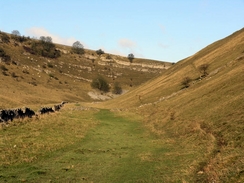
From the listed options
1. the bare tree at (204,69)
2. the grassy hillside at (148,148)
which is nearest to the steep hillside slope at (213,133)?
the grassy hillside at (148,148)

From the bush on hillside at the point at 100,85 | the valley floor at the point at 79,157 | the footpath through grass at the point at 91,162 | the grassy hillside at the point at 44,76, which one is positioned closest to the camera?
the footpath through grass at the point at 91,162

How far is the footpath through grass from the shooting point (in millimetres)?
14427

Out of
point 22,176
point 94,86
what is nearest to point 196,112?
point 22,176

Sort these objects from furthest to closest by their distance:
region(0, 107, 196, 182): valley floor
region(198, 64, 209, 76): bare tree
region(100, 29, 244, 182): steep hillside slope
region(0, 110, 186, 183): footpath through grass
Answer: region(198, 64, 209, 76): bare tree, region(0, 107, 196, 182): valley floor, region(0, 110, 186, 183): footpath through grass, region(100, 29, 244, 182): steep hillside slope

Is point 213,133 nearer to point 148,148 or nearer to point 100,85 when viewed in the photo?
point 148,148

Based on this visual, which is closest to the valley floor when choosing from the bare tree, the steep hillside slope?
the steep hillside slope

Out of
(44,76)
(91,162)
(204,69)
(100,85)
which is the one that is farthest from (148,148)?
(100,85)

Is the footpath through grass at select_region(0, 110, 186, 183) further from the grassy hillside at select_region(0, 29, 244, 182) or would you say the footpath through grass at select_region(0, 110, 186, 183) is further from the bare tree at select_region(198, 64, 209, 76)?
the bare tree at select_region(198, 64, 209, 76)

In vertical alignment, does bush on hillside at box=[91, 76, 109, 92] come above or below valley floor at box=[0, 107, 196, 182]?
above

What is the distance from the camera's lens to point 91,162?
691 inches

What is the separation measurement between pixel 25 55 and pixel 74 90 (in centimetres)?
5426

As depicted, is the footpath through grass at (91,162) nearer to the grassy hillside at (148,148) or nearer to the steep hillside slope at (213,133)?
the grassy hillside at (148,148)

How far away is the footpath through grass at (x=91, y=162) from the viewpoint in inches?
568

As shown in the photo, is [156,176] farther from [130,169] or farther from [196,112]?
[196,112]
